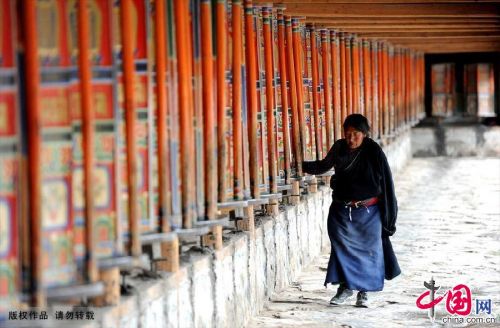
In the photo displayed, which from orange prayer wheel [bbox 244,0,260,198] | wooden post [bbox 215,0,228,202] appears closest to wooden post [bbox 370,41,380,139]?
orange prayer wheel [bbox 244,0,260,198]

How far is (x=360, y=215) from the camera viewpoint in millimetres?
8945

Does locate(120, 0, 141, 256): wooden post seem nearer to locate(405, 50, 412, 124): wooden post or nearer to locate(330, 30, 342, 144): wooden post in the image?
locate(330, 30, 342, 144): wooden post

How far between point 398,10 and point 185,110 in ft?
18.0

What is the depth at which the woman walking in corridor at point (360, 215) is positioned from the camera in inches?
347

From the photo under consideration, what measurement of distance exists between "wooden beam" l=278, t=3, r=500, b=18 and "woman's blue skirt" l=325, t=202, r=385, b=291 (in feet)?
8.70

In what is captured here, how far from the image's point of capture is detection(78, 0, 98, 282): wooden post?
16.1ft

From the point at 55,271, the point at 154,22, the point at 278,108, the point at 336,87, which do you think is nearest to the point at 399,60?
the point at 336,87

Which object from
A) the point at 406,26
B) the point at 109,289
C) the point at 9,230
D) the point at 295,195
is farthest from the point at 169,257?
the point at 406,26

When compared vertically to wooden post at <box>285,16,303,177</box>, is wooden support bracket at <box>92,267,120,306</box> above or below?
below

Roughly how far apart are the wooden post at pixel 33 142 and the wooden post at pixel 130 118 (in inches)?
39.6

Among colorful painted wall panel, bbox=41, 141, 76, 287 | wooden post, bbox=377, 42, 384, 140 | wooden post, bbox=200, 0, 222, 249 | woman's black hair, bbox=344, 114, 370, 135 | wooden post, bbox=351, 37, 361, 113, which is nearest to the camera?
colorful painted wall panel, bbox=41, 141, 76, 287

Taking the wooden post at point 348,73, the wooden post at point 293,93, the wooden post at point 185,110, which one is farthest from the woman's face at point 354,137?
the wooden post at point 348,73

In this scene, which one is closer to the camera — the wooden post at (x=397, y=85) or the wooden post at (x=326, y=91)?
the wooden post at (x=326, y=91)

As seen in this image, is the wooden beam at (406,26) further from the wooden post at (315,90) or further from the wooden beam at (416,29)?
the wooden post at (315,90)
